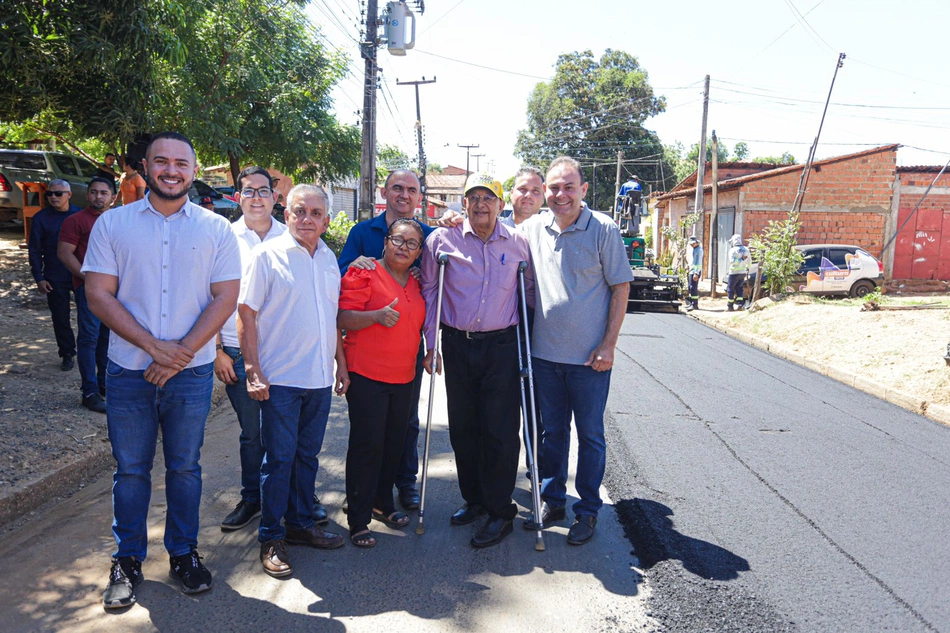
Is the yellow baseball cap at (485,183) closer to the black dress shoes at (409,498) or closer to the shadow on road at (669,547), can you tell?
the black dress shoes at (409,498)

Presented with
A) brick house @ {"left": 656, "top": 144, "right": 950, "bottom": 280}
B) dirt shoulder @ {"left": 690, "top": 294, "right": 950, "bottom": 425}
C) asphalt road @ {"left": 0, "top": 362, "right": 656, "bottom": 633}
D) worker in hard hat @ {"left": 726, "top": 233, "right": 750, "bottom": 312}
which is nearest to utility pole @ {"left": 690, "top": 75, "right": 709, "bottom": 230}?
brick house @ {"left": 656, "top": 144, "right": 950, "bottom": 280}

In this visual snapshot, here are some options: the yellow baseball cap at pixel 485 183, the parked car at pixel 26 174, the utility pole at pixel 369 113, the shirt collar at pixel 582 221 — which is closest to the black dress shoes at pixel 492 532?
the shirt collar at pixel 582 221

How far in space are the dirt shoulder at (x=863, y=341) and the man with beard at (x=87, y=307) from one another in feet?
28.0

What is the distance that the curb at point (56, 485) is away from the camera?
4.25 meters

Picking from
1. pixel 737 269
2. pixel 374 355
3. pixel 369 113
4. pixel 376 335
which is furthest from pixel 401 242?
pixel 737 269

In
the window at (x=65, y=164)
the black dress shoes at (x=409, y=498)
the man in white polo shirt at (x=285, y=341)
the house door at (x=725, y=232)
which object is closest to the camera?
the man in white polo shirt at (x=285, y=341)

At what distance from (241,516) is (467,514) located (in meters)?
1.33

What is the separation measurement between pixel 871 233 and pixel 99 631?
26255 millimetres

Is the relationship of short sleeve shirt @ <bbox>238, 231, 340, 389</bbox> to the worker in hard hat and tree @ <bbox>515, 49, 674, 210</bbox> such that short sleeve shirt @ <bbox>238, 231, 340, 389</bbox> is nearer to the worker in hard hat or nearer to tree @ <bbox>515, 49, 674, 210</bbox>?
the worker in hard hat

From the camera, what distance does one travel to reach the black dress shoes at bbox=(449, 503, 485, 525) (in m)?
4.34

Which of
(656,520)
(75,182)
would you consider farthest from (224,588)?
(75,182)

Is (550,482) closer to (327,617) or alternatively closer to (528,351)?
(528,351)

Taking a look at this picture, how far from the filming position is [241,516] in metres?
4.19

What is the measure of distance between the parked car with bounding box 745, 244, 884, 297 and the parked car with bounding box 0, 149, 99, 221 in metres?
17.6
